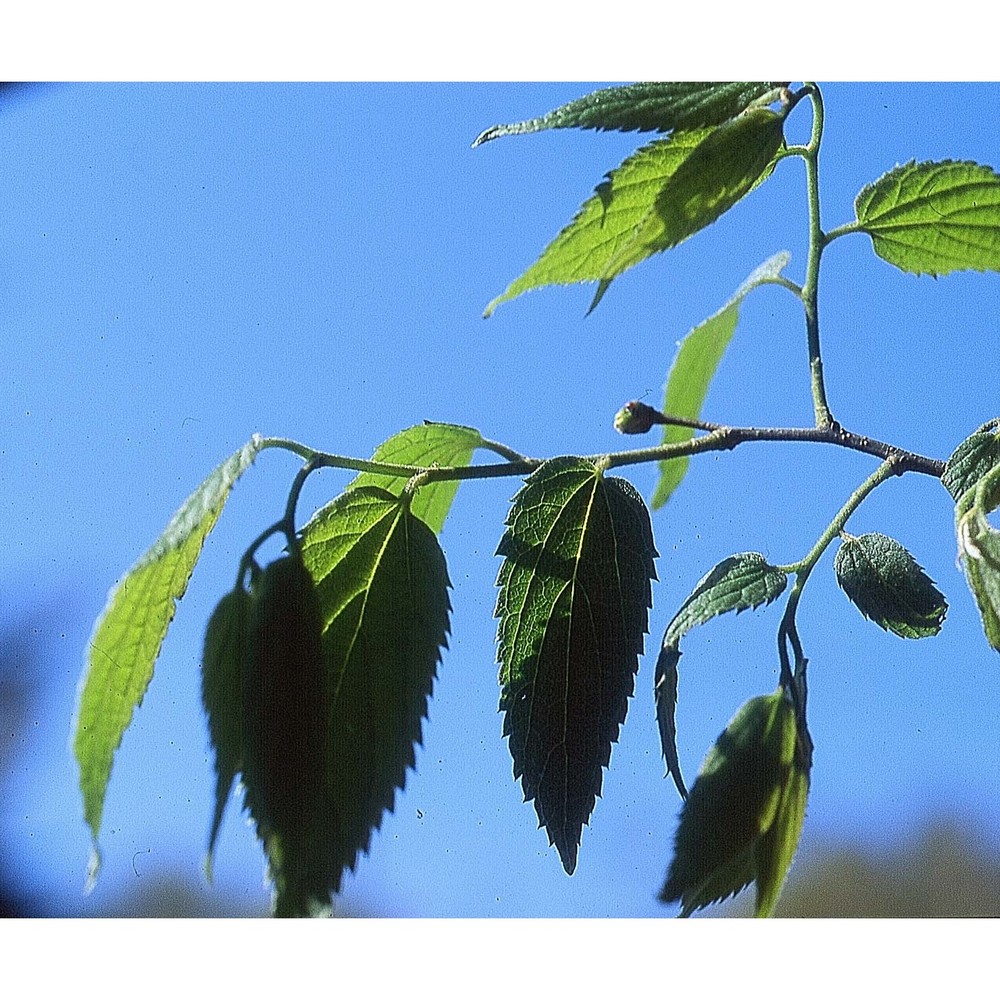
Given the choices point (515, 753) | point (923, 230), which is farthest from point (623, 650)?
point (923, 230)

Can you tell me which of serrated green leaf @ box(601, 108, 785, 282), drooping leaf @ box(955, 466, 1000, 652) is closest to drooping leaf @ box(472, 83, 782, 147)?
serrated green leaf @ box(601, 108, 785, 282)

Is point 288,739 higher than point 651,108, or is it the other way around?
point 651,108

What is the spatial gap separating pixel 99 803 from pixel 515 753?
3.7 inches

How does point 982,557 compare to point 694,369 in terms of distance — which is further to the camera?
point 694,369

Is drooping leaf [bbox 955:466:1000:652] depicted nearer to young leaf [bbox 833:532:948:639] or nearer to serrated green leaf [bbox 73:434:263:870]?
young leaf [bbox 833:532:948:639]

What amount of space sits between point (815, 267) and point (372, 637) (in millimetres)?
154

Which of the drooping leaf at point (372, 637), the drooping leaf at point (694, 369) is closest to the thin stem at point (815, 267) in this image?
the drooping leaf at point (694, 369)

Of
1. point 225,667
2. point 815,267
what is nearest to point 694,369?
point 815,267

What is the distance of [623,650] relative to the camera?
10.6 inches

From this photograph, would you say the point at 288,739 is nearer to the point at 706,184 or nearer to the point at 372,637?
the point at 372,637

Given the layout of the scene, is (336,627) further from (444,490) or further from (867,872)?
(867,872)

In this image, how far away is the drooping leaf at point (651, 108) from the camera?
255mm

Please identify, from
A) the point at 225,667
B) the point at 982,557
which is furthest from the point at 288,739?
the point at 982,557

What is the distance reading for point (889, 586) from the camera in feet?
0.95
